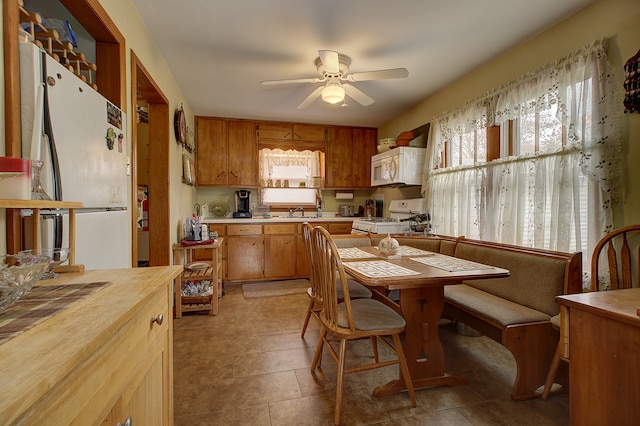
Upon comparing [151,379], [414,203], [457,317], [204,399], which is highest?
[414,203]

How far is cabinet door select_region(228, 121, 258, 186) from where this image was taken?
4340mm

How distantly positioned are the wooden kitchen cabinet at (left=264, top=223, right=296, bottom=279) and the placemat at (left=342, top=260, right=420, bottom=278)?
2.42 metres

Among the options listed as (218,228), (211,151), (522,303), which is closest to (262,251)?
(218,228)

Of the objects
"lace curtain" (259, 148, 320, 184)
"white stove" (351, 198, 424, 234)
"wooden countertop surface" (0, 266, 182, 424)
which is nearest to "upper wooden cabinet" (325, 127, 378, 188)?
"lace curtain" (259, 148, 320, 184)

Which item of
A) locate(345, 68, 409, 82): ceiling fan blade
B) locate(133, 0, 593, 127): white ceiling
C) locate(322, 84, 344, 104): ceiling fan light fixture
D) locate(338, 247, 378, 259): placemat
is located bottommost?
locate(338, 247, 378, 259): placemat

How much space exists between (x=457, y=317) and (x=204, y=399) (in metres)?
1.80

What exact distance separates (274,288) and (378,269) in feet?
8.07

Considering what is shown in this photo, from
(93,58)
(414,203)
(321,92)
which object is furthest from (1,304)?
(414,203)

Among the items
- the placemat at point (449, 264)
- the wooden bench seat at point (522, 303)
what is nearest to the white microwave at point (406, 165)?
the wooden bench seat at point (522, 303)

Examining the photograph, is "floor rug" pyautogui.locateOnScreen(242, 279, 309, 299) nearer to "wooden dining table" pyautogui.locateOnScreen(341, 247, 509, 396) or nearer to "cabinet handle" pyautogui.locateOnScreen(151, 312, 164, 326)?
"wooden dining table" pyautogui.locateOnScreen(341, 247, 509, 396)

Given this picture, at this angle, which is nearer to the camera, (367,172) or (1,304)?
(1,304)

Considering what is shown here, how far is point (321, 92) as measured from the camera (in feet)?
8.48

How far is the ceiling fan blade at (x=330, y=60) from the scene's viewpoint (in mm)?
2082

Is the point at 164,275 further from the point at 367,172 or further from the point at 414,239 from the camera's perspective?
the point at 367,172
